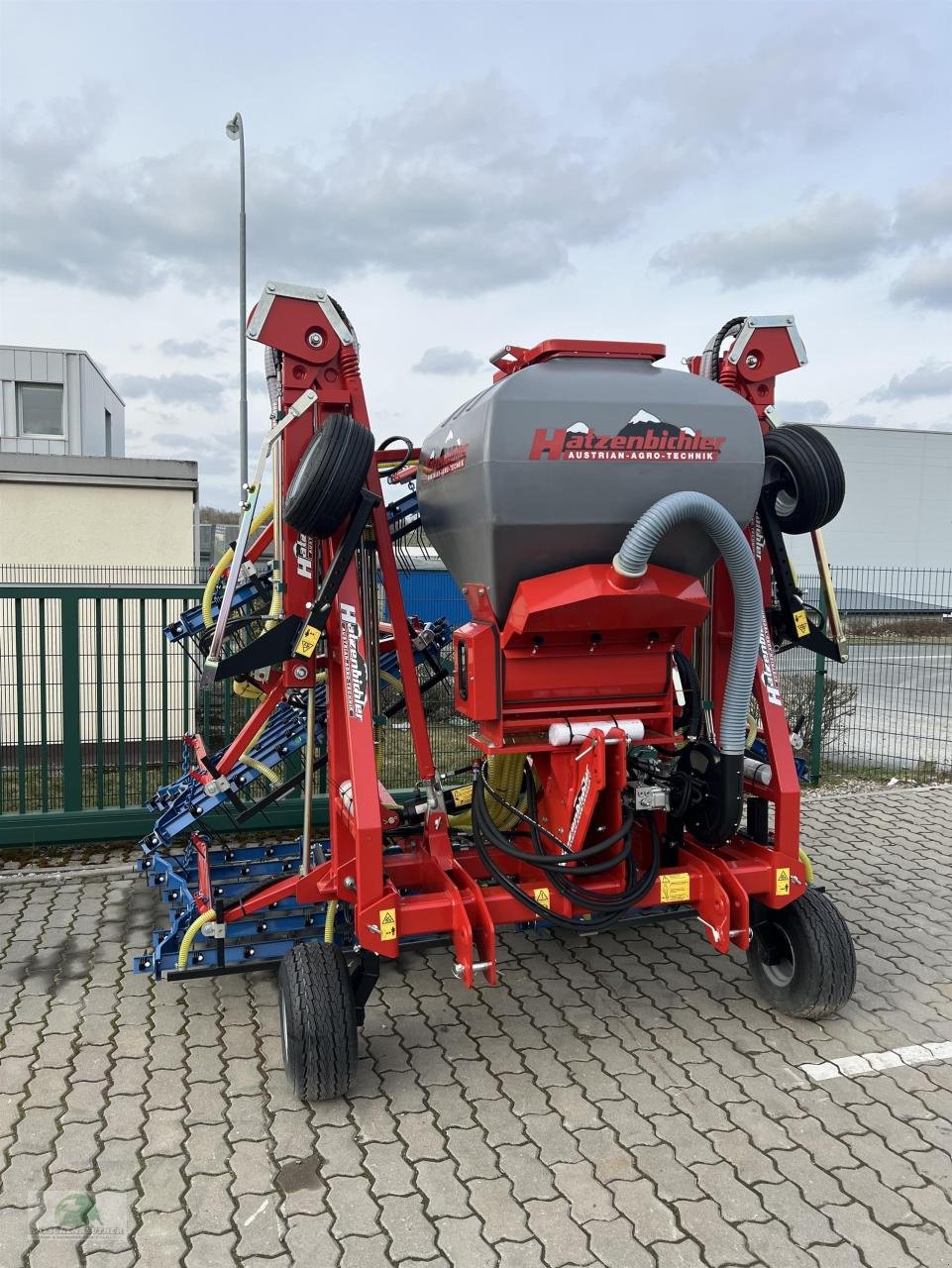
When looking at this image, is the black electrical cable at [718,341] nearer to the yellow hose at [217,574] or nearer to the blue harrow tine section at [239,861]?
the blue harrow tine section at [239,861]

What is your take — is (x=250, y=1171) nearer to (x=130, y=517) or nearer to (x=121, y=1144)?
(x=121, y=1144)

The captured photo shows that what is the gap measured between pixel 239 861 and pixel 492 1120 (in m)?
2.16

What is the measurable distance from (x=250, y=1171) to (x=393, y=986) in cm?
129

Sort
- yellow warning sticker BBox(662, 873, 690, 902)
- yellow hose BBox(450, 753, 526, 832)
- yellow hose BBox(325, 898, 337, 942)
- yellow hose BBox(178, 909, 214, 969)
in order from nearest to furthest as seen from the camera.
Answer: yellow warning sticker BBox(662, 873, 690, 902) < yellow hose BBox(178, 909, 214, 969) < yellow hose BBox(325, 898, 337, 942) < yellow hose BBox(450, 753, 526, 832)

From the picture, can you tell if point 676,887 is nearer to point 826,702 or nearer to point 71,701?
point 71,701

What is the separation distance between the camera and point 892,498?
88.9ft

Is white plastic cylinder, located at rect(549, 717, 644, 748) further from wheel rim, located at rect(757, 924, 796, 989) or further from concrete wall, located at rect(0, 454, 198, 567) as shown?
concrete wall, located at rect(0, 454, 198, 567)

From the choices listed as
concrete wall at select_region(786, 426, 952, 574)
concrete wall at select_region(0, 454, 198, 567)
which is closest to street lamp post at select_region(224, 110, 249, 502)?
concrete wall at select_region(0, 454, 198, 567)

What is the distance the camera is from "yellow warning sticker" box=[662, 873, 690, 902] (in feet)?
11.5

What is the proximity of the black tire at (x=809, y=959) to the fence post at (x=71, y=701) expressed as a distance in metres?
4.08

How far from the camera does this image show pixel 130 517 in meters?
10.8

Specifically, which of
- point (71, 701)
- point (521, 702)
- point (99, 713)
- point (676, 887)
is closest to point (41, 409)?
point (71, 701)

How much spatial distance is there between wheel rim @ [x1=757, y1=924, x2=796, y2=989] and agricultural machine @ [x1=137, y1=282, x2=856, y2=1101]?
0.04 feet

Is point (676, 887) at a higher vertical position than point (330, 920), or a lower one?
higher
